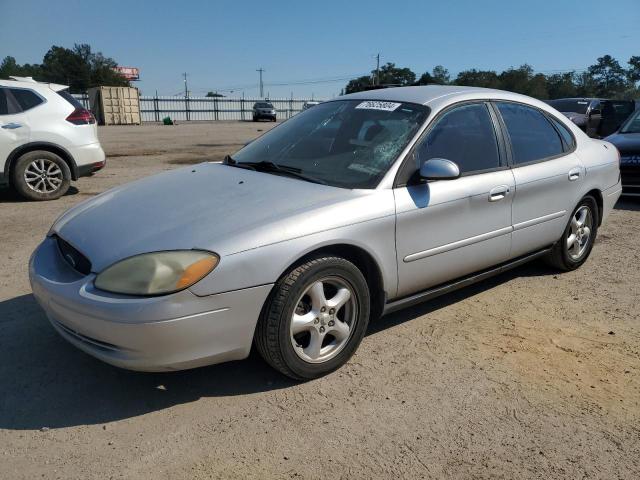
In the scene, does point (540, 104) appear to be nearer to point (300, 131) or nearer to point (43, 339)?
point (300, 131)

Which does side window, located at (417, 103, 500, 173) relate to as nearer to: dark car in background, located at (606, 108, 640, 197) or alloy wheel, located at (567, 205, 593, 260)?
alloy wheel, located at (567, 205, 593, 260)

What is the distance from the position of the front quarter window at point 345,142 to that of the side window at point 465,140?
147 mm

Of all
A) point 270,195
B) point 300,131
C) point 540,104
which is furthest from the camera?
point 540,104

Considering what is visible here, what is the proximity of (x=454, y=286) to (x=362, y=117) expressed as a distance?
4.36 ft

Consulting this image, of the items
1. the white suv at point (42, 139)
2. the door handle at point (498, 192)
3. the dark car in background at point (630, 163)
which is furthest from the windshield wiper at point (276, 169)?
the dark car in background at point (630, 163)

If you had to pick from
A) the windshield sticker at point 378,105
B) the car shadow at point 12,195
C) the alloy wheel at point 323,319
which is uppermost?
Answer: the windshield sticker at point 378,105

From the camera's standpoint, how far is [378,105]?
3.80m

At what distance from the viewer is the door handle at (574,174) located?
4.42 metres

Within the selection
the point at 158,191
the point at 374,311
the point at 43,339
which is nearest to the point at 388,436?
the point at 374,311

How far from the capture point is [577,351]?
3.40 m

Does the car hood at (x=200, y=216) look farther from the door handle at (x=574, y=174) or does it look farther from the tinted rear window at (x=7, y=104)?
the tinted rear window at (x=7, y=104)

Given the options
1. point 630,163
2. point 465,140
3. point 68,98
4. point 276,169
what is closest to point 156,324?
point 276,169

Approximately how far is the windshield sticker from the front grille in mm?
2133

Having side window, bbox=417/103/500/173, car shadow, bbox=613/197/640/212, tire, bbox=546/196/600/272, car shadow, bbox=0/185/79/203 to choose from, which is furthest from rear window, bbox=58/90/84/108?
car shadow, bbox=613/197/640/212
